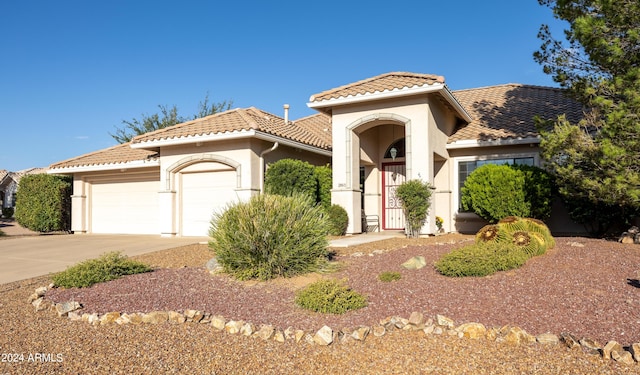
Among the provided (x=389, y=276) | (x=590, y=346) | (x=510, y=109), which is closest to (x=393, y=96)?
(x=510, y=109)

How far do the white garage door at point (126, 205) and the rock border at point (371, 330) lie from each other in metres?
12.1

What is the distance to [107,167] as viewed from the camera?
701 inches

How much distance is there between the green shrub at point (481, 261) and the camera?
6656 mm

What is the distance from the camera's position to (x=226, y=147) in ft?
48.2

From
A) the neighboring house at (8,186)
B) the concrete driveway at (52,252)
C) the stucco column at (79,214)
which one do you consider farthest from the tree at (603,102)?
the neighboring house at (8,186)

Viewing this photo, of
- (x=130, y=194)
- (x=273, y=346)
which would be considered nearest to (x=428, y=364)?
(x=273, y=346)

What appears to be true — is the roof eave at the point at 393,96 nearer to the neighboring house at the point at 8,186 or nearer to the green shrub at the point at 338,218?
the green shrub at the point at 338,218

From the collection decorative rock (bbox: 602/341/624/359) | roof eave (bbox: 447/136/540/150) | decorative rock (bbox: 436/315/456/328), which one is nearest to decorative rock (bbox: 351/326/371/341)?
decorative rock (bbox: 436/315/456/328)

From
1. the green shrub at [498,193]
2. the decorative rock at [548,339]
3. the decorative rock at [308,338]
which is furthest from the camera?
the green shrub at [498,193]

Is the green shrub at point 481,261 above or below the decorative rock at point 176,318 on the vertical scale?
above

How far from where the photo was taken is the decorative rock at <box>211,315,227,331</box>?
209 inches

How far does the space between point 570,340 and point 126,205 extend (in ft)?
56.3

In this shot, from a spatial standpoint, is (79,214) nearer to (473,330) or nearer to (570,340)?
(473,330)

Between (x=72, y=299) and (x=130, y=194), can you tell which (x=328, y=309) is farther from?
(x=130, y=194)
